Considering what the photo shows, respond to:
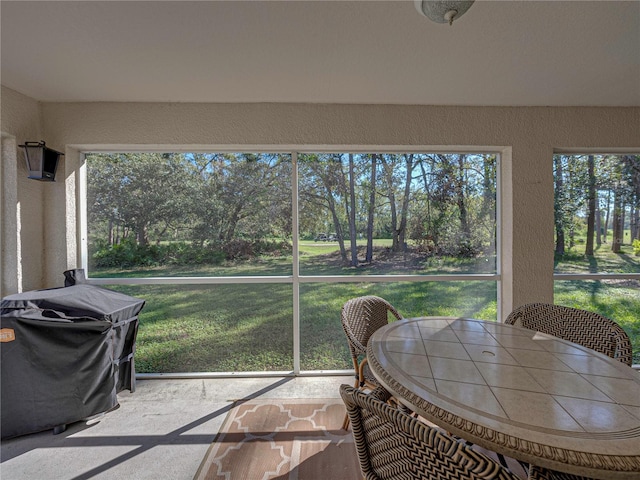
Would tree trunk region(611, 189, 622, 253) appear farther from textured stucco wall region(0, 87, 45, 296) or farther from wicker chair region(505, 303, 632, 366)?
textured stucco wall region(0, 87, 45, 296)

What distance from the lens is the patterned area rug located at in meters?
1.63

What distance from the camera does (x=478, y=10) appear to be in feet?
4.93

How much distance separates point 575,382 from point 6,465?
3135 mm

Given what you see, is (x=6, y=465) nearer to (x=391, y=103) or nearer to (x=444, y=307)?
(x=444, y=307)

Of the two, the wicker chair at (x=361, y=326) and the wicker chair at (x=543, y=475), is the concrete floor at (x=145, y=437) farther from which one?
the wicker chair at (x=543, y=475)

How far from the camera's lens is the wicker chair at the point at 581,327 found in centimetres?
150

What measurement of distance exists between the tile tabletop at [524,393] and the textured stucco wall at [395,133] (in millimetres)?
1470

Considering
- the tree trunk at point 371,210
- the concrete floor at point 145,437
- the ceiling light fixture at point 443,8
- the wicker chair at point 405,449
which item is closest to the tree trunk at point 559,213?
the tree trunk at point 371,210

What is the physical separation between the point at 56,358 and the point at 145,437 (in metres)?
0.81

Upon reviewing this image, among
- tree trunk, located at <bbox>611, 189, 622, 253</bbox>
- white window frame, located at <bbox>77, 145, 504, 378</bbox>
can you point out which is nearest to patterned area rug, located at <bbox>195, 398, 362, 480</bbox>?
white window frame, located at <bbox>77, 145, 504, 378</bbox>

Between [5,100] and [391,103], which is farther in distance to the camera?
[391,103]

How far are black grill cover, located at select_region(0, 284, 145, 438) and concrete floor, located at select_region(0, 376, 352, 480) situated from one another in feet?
0.47

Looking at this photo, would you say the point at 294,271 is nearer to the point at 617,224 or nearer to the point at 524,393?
the point at 524,393

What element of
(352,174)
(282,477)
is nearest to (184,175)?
(352,174)
